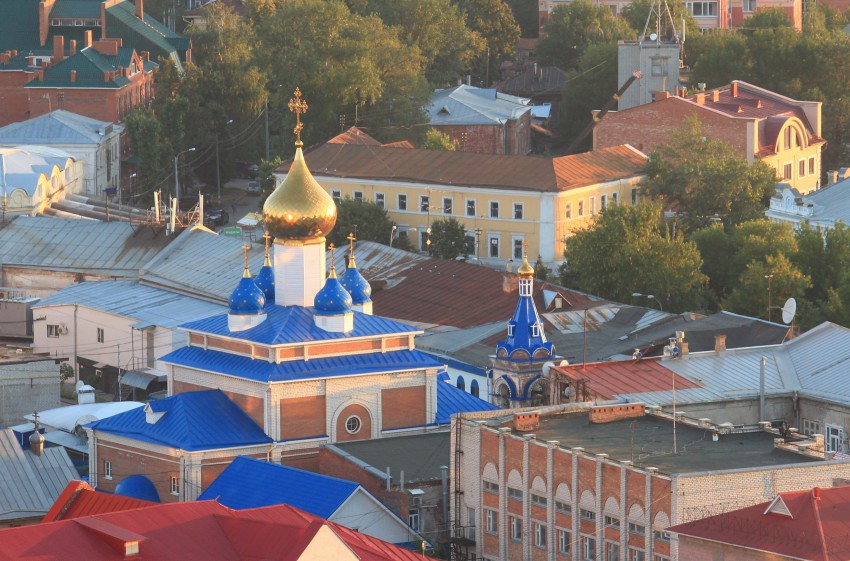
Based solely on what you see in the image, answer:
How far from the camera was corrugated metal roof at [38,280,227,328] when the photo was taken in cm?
8312

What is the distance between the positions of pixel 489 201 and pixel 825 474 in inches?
1929

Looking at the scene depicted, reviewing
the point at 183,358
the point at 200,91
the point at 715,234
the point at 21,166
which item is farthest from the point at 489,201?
the point at 183,358

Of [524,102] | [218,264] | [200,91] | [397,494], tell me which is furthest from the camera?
[524,102]

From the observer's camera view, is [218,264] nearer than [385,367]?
No

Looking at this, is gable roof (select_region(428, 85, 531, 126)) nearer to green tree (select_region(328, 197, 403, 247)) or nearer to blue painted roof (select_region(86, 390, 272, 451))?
green tree (select_region(328, 197, 403, 247))

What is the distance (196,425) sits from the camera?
6038 cm

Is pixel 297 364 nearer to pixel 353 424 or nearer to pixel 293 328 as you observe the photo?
pixel 293 328

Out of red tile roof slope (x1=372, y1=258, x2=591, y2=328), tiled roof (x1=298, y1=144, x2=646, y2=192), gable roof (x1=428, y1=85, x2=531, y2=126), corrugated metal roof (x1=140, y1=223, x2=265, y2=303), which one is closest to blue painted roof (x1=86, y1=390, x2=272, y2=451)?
red tile roof slope (x1=372, y1=258, x2=591, y2=328)

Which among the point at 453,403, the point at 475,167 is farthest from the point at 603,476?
the point at 475,167

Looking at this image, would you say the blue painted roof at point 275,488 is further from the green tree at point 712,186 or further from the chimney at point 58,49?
the chimney at point 58,49

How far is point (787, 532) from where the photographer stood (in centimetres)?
4828

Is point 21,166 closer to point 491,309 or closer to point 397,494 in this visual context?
point 491,309

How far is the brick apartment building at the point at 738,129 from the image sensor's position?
4245 inches

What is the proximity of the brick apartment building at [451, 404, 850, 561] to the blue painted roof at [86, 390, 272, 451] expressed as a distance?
19.6ft
